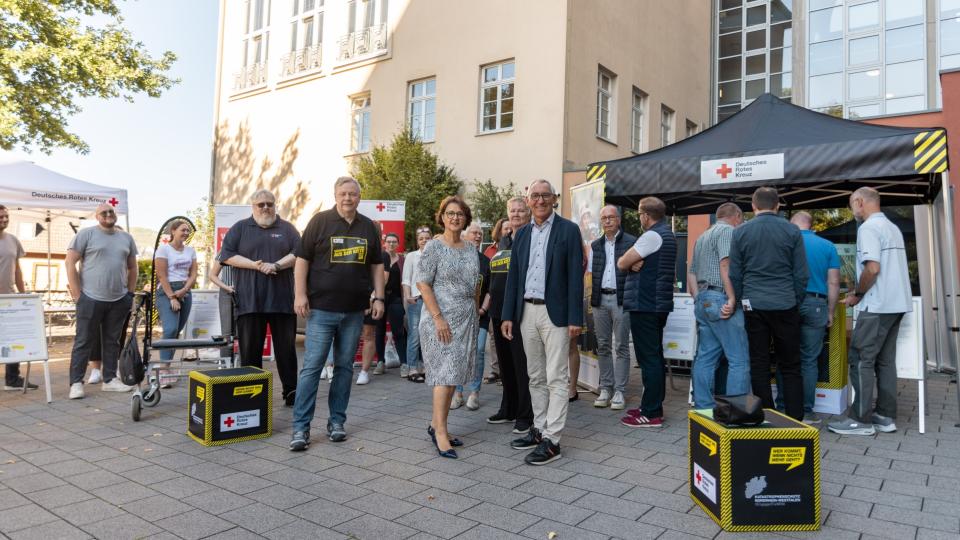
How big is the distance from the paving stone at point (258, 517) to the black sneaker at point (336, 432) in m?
1.33

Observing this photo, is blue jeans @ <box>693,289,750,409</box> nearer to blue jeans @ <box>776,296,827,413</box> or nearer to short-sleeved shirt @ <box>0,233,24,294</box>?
blue jeans @ <box>776,296,827,413</box>

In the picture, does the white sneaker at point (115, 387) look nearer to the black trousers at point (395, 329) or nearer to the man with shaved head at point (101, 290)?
the man with shaved head at point (101, 290)

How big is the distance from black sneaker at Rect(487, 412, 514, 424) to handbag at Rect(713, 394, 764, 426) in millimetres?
2582

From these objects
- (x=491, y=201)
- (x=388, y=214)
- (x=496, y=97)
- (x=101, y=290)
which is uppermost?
(x=496, y=97)

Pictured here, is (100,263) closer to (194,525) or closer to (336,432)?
(336,432)

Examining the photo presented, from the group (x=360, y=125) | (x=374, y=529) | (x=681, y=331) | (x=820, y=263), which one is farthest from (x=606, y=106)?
(x=374, y=529)

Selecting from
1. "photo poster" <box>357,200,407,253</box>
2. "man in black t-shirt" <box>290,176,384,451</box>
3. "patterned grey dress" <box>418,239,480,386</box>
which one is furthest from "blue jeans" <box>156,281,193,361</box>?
"patterned grey dress" <box>418,239,480,386</box>

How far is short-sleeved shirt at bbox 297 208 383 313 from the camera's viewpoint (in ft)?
15.2

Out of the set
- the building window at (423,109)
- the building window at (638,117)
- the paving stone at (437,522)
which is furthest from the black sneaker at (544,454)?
the building window at (638,117)

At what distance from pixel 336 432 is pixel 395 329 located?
3.56 metres

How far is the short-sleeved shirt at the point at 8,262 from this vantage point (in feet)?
22.2

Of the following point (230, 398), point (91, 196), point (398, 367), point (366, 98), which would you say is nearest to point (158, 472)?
point (230, 398)

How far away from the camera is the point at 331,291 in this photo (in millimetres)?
4629

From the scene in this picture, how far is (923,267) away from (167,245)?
34.7ft
